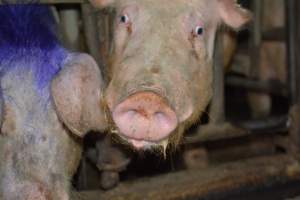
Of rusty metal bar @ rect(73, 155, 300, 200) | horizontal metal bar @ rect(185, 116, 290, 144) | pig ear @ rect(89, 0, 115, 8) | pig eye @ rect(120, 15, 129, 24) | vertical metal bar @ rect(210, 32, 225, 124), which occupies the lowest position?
rusty metal bar @ rect(73, 155, 300, 200)

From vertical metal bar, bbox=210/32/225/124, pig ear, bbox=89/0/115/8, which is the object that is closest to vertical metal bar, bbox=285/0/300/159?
vertical metal bar, bbox=210/32/225/124

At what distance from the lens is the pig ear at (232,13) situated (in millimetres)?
3217

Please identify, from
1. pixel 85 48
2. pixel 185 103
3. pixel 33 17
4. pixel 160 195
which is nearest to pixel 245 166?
pixel 160 195

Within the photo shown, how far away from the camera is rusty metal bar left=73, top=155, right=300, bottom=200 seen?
3.09 m

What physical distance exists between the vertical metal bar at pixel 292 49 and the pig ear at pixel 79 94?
1685mm

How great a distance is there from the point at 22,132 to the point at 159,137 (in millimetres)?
651

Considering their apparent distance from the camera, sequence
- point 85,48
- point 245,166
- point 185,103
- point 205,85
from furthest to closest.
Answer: point 85,48, point 245,166, point 205,85, point 185,103

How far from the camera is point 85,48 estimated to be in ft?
12.7

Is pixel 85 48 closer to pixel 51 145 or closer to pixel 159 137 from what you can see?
pixel 51 145

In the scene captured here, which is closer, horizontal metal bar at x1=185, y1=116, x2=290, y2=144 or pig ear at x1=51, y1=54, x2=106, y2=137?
pig ear at x1=51, y1=54, x2=106, y2=137

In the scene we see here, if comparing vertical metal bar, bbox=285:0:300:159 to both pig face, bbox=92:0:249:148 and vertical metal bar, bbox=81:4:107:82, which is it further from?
vertical metal bar, bbox=81:4:107:82

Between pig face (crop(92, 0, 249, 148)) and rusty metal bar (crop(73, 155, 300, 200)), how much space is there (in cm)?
52

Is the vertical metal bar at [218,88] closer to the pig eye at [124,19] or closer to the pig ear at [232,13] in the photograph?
the pig ear at [232,13]

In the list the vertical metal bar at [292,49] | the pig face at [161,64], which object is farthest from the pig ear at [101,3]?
the vertical metal bar at [292,49]
